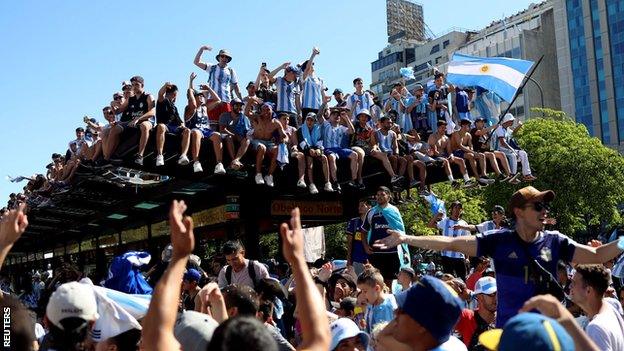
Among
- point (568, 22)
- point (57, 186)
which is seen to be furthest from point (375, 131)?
point (568, 22)

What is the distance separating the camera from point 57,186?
17.1 m

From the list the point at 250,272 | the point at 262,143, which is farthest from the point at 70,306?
the point at 262,143

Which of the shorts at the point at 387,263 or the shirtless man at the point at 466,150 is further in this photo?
the shirtless man at the point at 466,150

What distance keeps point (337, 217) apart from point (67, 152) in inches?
274

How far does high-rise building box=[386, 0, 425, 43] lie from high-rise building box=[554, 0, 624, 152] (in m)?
59.5

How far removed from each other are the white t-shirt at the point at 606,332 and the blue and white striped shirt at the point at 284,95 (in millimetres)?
11424

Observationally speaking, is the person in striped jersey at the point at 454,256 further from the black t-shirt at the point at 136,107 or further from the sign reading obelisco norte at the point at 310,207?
the black t-shirt at the point at 136,107

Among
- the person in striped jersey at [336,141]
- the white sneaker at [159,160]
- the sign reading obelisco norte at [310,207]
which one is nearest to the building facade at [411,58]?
the sign reading obelisco norte at [310,207]

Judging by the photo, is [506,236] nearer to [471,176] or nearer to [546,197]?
[546,197]

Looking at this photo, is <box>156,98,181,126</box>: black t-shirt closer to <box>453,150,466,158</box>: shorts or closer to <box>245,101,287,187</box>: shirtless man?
<box>245,101,287,187</box>: shirtless man

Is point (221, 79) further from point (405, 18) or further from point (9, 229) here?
point (405, 18)

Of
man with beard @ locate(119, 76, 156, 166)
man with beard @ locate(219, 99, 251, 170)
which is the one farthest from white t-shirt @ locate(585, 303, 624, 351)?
man with beard @ locate(219, 99, 251, 170)

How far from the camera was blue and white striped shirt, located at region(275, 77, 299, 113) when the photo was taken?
15.6 meters

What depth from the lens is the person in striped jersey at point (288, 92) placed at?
15570mm
